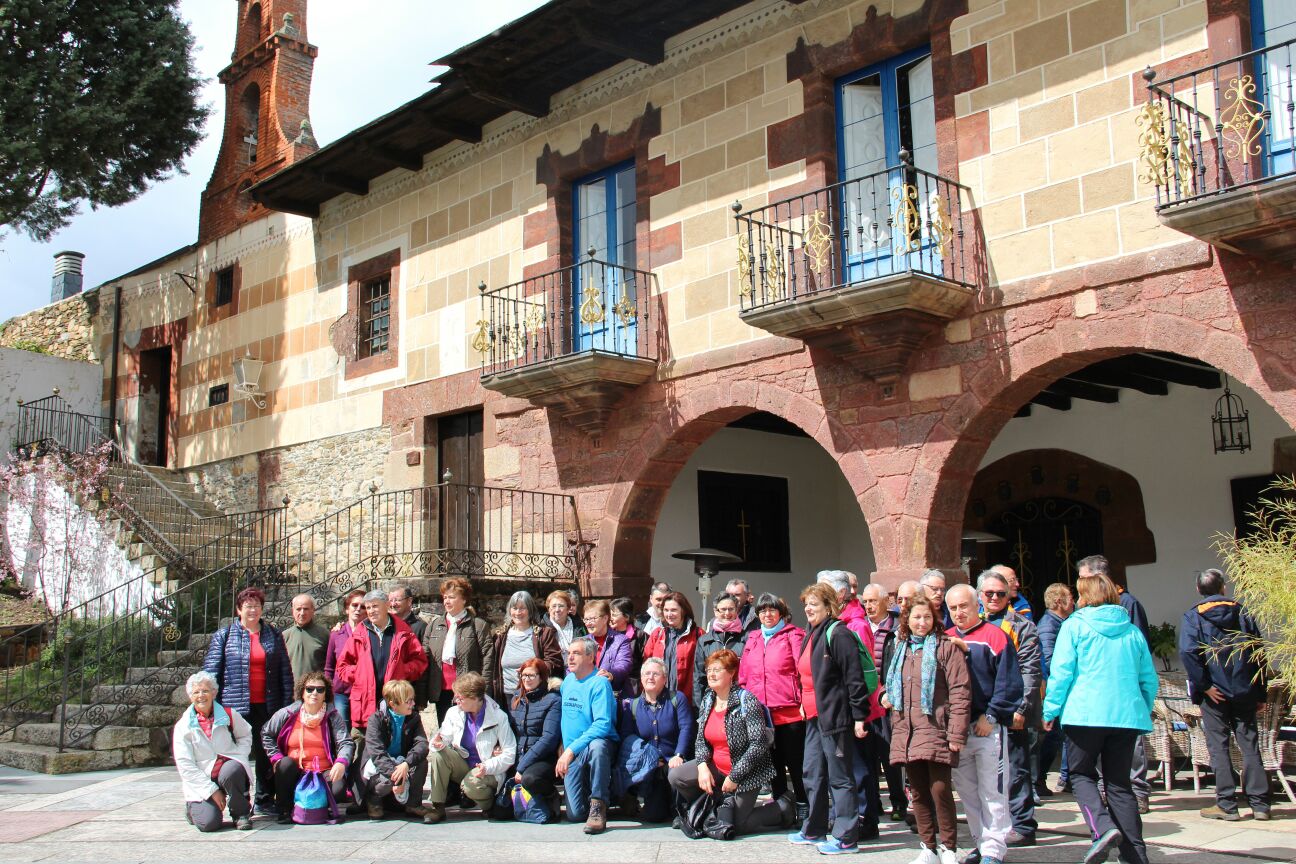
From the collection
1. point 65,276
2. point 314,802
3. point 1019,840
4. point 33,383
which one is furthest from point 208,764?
point 65,276

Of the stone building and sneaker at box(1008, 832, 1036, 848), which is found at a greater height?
the stone building

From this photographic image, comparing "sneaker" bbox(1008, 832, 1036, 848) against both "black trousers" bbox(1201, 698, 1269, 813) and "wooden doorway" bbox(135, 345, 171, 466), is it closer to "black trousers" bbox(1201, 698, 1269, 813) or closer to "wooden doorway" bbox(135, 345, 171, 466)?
"black trousers" bbox(1201, 698, 1269, 813)

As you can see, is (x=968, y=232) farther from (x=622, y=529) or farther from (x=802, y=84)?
(x=622, y=529)

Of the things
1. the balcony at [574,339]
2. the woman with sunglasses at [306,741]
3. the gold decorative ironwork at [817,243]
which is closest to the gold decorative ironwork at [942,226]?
the gold decorative ironwork at [817,243]

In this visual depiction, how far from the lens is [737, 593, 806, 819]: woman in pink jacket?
293 inches

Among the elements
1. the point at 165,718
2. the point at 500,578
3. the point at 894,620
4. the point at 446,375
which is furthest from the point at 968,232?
the point at 165,718

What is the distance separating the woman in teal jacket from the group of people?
0.01 metres

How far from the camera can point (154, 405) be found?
19.7 meters

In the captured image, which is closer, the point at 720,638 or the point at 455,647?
the point at 720,638

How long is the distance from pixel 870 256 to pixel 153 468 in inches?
476

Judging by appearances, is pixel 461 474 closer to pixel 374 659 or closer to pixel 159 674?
pixel 159 674

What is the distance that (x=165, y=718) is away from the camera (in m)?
11.3

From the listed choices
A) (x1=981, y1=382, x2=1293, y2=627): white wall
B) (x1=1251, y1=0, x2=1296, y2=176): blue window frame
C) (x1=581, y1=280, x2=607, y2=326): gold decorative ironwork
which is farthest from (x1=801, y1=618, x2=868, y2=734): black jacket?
(x1=981, y1=382, x2=1293, y2=627): white wall

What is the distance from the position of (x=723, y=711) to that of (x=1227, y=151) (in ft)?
16.9
